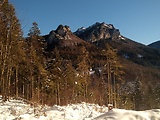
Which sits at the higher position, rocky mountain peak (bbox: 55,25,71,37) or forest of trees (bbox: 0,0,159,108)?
rocky mountain peak (bbox: 55,25,71,37)

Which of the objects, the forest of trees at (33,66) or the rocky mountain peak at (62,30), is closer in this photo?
the forest of trees at (33,66)

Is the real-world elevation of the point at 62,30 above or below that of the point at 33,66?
above

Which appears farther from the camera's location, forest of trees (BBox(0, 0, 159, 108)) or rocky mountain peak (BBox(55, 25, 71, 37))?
rocky mountain peak (BBox(55, 25, 71, 37))

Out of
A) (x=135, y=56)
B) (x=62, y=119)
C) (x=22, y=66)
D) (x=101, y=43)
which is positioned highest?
(x=101, y=43)

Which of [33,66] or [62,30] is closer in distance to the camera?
[33,66]

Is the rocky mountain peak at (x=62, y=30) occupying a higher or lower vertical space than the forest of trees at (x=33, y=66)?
higher

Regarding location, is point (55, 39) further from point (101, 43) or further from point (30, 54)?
point (30, 54)

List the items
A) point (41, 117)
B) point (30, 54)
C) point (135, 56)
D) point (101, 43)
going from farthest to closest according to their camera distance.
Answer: point (101, 43)
point (135, 56)
point (30, 54)
point (41, 117)

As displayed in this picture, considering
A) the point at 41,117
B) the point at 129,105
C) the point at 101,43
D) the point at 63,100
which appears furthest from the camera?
the point at 101,43

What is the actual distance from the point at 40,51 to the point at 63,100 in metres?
12.2

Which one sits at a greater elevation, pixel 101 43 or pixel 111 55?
pixel 101 43

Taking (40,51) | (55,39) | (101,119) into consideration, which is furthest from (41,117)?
(55,39)

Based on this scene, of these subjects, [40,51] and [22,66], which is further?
[40,51]

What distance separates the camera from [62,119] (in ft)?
33.3
